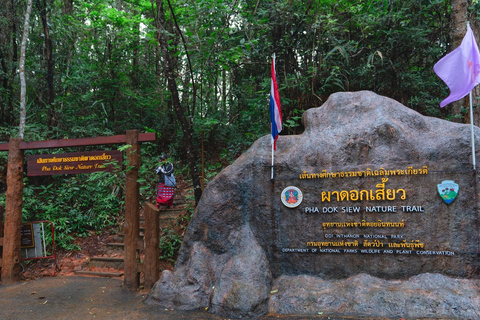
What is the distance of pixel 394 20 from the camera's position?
866cm

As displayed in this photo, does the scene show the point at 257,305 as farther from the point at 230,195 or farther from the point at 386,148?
the point at 386,148

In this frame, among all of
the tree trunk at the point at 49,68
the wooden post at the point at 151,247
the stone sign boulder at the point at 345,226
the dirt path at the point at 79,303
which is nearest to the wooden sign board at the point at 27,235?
the dirt path at the point at 79,303

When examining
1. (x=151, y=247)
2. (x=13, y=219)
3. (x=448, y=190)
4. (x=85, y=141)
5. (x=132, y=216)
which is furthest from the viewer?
(x=13, y=219)

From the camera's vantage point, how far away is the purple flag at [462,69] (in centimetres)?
466

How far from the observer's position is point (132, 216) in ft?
20.0

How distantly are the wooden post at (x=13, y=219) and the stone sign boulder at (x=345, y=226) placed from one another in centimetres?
346

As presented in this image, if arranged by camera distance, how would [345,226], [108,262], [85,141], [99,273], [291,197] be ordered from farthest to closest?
[108,262] → [99,273] → [85,141] → [291,197] → [345,226]

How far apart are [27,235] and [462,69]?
8515mm

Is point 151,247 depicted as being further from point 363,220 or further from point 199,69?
point 199,69

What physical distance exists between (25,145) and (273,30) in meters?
6.96

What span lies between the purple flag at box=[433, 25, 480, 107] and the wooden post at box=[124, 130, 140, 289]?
489 cm

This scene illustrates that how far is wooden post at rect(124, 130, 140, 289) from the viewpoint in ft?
19.7

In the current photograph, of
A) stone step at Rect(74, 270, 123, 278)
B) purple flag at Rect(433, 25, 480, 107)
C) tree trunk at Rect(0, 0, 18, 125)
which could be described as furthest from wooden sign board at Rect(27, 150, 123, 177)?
tree trunk at Rect(0, 0, 18, 125)

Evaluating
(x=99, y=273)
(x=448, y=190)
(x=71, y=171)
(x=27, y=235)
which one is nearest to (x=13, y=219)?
(x=27, y=235)
